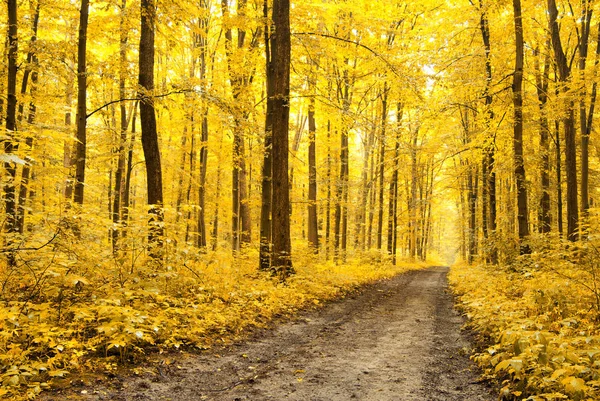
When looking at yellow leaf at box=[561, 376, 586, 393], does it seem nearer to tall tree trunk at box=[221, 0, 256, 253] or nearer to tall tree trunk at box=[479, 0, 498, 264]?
→ tall tree trunk at box=[221, 0, 256, 253]

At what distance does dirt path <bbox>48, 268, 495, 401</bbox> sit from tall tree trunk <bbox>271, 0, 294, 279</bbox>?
10.9ft

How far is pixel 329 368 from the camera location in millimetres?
5102

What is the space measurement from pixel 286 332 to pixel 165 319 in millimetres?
2302

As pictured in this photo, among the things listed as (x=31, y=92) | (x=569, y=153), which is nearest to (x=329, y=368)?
(x=31, y=92)

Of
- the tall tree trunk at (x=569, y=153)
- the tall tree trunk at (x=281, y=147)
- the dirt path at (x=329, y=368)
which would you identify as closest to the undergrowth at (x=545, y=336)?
the dirt path at (x=329, y=368)

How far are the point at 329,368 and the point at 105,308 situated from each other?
10.1 ft

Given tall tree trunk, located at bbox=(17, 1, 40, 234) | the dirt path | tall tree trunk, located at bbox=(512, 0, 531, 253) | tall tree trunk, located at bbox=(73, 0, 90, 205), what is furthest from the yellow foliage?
tall tree trunk, located at bbox=(73, 0, 90, 205)

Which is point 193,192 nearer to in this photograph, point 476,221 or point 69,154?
point 69,154

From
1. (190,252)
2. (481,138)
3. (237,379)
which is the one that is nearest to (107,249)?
(190,252)

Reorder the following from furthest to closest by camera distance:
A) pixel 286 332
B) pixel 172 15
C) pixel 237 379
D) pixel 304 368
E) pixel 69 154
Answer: pixel 69 154, pixel 172 15, pixel 286 332, pixel 304 368, pixel 237 379

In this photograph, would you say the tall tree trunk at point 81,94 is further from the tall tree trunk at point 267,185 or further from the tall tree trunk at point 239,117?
the tall tree trunk at point 267,185

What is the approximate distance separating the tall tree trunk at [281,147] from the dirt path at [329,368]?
10.9 ft

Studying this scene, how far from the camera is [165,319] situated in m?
5.84

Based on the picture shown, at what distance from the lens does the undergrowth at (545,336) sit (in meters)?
3.63
